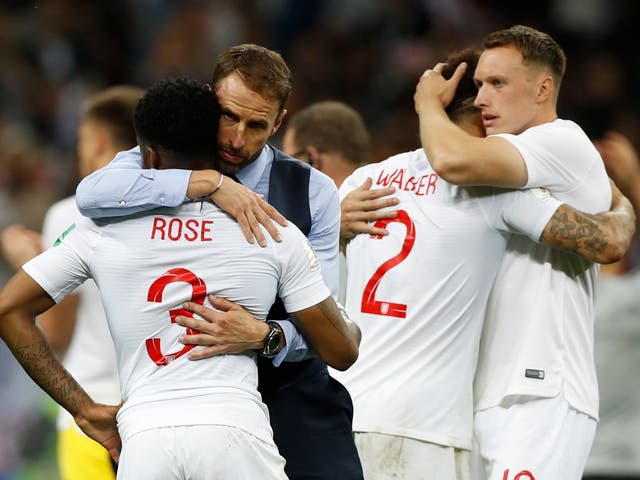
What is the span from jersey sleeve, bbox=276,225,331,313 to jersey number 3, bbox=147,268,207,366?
26 cm

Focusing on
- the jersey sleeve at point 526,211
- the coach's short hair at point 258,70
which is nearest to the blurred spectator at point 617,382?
the jersey sleeve at point 526,211

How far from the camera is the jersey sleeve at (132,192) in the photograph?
3613 millimetres

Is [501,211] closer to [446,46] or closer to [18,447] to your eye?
[18,447]

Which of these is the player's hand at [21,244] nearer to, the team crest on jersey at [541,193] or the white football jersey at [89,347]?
the white football jersey at [89,347]

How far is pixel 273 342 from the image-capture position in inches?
148

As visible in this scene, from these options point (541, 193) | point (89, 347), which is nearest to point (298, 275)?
point (541, 193)

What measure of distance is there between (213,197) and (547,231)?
1.28 m

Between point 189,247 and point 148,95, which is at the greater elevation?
point 148,95

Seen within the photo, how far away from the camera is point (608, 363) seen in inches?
328

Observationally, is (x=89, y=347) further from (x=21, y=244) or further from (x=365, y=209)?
(x=365, y=209)

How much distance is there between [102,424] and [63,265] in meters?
0.59

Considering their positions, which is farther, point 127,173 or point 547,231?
point 547,231

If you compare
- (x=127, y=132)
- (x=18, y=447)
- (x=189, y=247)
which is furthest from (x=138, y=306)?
(x=18, y=447)

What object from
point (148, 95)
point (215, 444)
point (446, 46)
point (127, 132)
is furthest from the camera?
point (446, 46)
